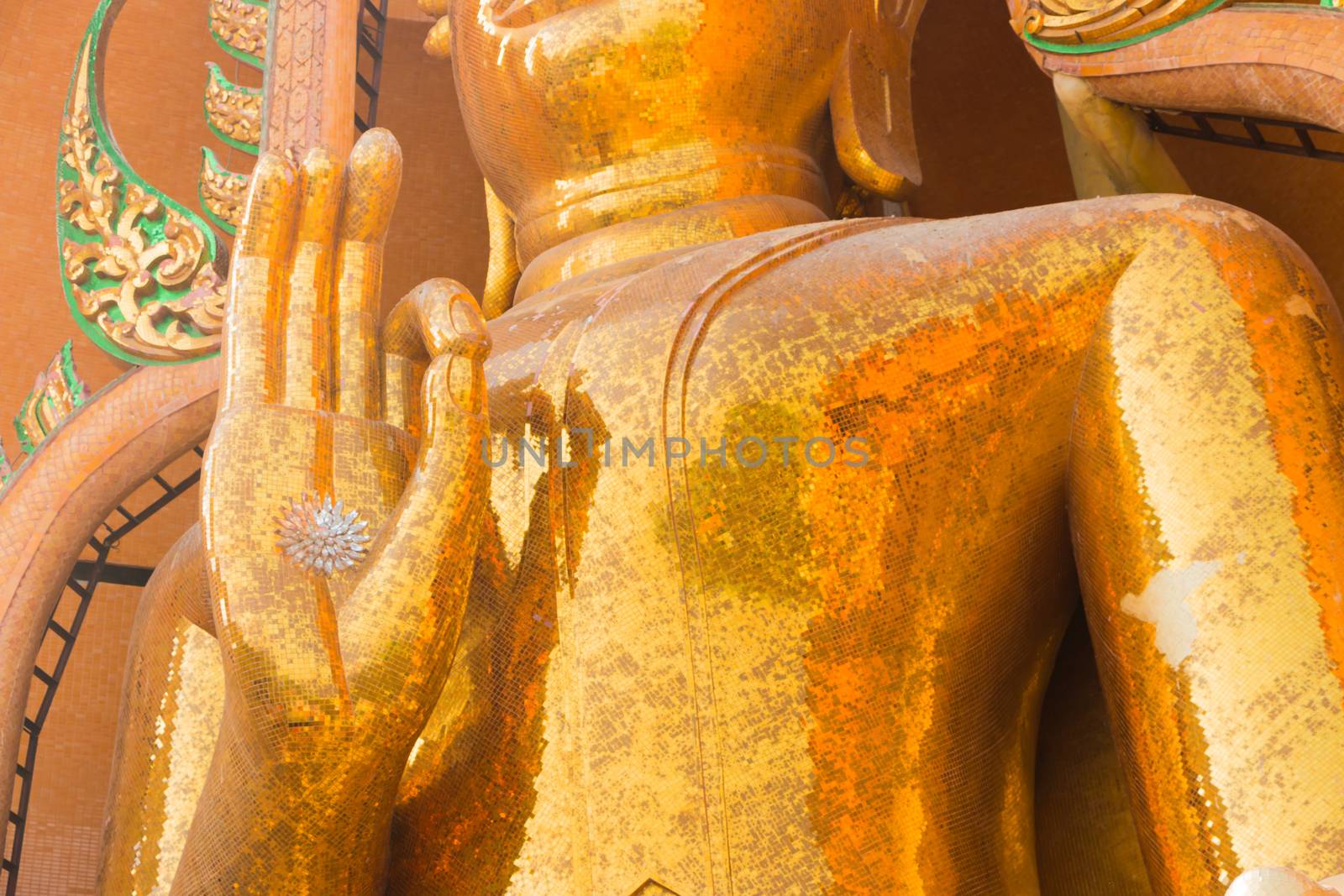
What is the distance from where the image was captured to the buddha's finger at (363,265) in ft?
4.81

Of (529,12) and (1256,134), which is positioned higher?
(529,12)

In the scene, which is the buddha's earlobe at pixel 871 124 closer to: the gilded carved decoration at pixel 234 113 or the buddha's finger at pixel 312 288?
the buddha's finger at pixel 312 288

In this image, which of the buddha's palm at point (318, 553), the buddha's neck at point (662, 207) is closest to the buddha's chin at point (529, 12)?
the buddha's neck at point (662, 207)

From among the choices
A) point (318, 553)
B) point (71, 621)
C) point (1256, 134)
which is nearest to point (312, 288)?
point (318, 553)

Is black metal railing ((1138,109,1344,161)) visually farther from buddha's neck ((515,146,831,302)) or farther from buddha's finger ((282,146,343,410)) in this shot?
buddha's finger ((282,146,343,410))

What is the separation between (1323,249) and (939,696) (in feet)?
2.91

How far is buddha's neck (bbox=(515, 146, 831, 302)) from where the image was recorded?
1.67 meters

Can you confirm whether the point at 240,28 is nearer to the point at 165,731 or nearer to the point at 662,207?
the point at 662,207

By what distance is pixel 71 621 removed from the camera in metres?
2.32

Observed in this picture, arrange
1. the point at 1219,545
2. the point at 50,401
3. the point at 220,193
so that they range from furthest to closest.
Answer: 1. the point at 220,193
2. the point at 50,401
3. the point at 1219,545

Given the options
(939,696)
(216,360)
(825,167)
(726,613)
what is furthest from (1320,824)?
(216,360)

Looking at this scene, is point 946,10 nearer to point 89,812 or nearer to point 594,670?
point 594,670

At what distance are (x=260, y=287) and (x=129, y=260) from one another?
82 centimetres

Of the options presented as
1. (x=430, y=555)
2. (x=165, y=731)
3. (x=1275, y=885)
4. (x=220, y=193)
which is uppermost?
(x=220, y=193)
